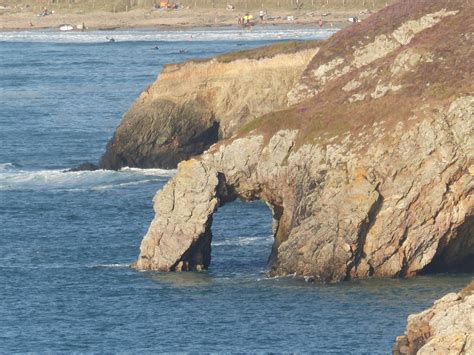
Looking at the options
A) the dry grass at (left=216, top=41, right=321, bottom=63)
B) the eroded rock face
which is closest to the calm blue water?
the eroded rock face

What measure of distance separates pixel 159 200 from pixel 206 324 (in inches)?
386

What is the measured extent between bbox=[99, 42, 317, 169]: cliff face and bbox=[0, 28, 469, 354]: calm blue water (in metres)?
1.83

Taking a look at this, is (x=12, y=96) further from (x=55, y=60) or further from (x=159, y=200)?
(x=159, y=200)

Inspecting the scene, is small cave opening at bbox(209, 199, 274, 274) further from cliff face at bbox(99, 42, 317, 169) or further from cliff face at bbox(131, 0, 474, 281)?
cliff face at bbox(99, 42, 317, 169)

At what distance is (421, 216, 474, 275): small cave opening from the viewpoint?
61.8 meters

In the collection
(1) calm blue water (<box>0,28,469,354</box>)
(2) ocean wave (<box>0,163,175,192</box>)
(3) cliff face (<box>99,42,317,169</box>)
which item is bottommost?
(1) calm blue water (<box>0,28,469,354</box>)

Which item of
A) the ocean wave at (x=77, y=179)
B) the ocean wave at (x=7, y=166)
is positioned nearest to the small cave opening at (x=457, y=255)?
the ocean wave at (x=77, y=179)

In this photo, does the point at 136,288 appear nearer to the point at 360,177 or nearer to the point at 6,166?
the point at 360,177

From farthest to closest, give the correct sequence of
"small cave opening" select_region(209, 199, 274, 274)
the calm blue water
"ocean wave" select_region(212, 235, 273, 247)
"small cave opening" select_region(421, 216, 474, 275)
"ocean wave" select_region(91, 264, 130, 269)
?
"ocean wave" select_region(212, 235, 273, 247) → "ocean wave" select_region(91, 264, 130, 269) → "small cave opening" select_region(209, 199, 274, 274) → "small cave opening" select_region(421, 216, 474, 275) → the calm blue water

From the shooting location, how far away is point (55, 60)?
17975cm

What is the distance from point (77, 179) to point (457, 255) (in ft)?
119

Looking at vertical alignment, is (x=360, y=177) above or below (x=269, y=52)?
below

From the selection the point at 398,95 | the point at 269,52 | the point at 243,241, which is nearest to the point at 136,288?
the point at 243,241

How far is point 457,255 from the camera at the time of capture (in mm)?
62406
